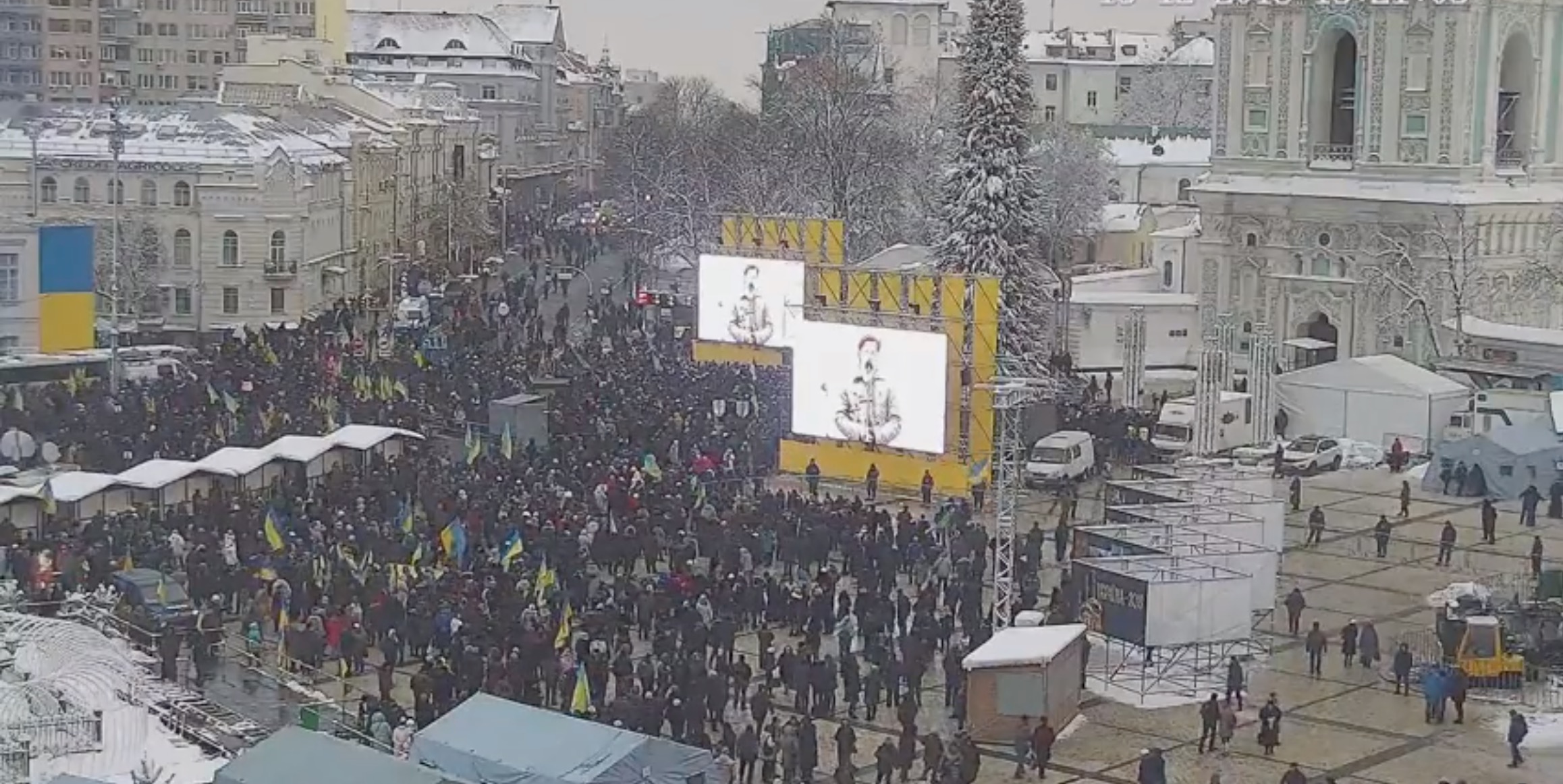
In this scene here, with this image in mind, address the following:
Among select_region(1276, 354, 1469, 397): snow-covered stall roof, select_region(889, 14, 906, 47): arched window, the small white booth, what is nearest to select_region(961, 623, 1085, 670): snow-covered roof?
the small white booth

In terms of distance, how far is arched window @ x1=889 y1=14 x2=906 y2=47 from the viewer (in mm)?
115625

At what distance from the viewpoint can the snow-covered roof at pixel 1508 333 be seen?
4312 centimetres

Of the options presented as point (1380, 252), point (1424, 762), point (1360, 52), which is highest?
point (1360, 52)

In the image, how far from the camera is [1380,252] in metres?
49.3

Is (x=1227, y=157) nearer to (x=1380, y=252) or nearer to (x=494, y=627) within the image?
(x=1380, y=252)

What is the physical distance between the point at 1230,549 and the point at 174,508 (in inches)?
521

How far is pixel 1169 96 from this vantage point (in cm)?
10131

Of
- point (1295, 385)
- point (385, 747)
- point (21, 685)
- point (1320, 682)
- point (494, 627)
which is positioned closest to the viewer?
point (21, 685)

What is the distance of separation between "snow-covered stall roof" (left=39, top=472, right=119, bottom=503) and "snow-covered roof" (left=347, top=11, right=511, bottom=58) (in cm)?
8540

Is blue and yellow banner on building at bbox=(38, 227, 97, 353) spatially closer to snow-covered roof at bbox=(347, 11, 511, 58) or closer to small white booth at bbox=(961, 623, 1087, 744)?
small white booth at bbox=(961, 623, 1087, 744)

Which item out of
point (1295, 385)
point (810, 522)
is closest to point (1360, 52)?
point (1295, 385)

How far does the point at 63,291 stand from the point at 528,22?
8100 centimetres

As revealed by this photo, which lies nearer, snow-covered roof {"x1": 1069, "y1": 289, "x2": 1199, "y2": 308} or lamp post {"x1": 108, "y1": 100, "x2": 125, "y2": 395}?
lamp post {"x1": 108, "y1": 100, "x2": 125, "y2": 395}

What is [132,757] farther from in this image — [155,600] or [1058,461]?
[1058,461]
